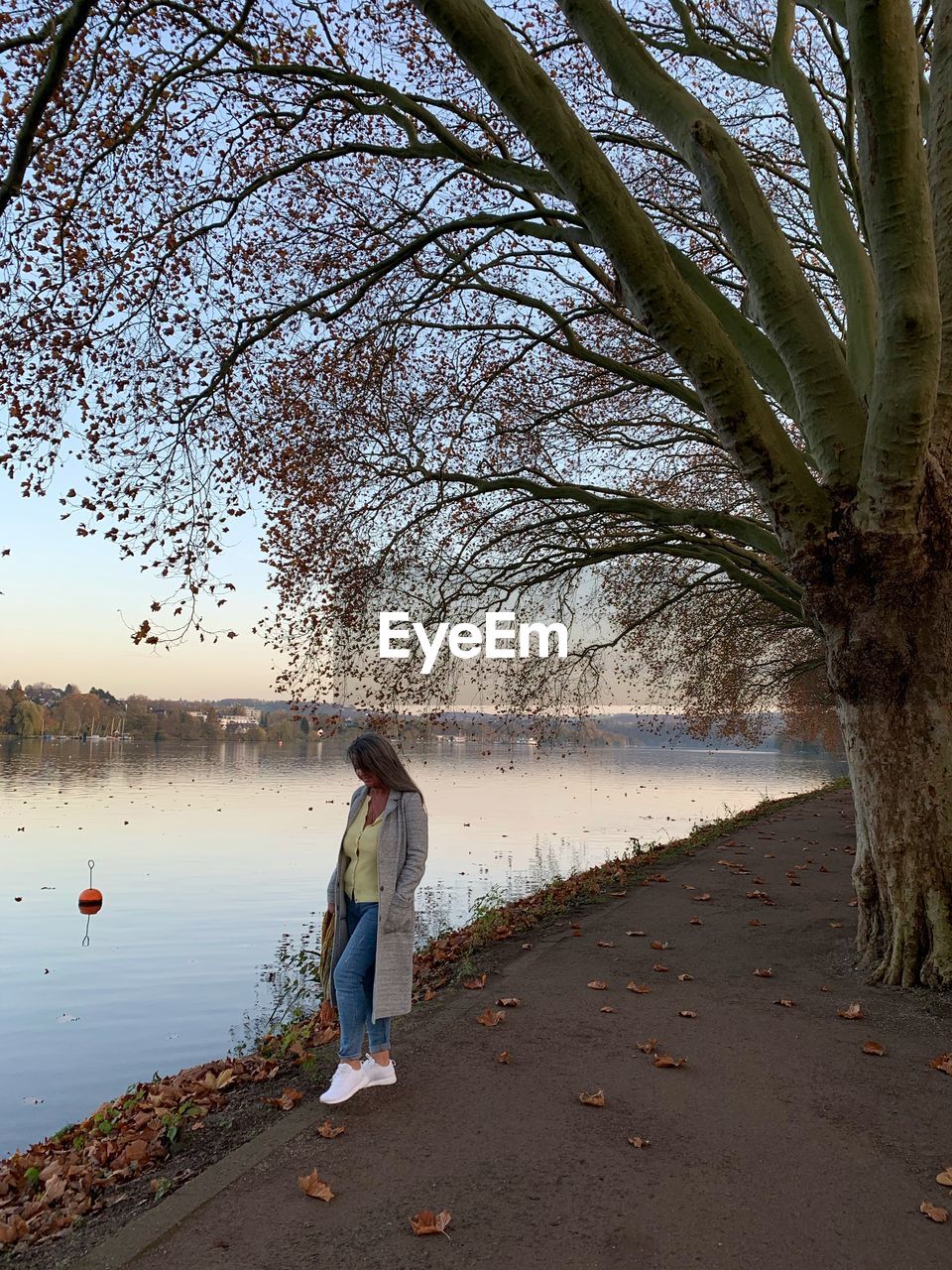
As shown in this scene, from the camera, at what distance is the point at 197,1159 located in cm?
444

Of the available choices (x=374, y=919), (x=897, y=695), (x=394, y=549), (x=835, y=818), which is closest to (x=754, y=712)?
(x=835, y=818)

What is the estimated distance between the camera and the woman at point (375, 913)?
16.4 ft

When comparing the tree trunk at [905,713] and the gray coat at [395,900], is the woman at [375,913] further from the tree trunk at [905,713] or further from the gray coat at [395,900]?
the tree trunk at [905,713]

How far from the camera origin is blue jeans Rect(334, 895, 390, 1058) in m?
5.00

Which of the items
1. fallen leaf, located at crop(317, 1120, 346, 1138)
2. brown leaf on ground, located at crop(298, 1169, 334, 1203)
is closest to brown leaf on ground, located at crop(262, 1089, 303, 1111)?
fallen leaf, located at crop(317, 1120, 346, 1138)

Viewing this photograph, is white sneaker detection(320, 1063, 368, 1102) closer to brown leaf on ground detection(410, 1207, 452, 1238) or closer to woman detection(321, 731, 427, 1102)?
woman detection(321, 731, 427, 1102)

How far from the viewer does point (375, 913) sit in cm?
509

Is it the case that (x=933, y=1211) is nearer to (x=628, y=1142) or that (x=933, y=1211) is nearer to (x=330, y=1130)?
(x=628, y=1142)

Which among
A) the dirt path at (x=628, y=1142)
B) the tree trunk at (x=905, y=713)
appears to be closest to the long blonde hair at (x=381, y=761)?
the dirt path at (x=628, y=1142)

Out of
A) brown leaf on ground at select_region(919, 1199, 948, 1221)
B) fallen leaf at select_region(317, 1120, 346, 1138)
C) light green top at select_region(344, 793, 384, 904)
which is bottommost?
fallen leaf at select_region(317, 1120, 346, 1138)

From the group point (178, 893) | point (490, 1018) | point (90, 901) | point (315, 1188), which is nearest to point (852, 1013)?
point (490, 1018)

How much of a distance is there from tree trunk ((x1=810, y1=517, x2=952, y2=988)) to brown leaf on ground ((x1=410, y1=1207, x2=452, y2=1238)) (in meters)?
4.75

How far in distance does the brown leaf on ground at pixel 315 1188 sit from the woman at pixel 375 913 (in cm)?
97

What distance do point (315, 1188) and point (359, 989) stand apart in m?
1.24
